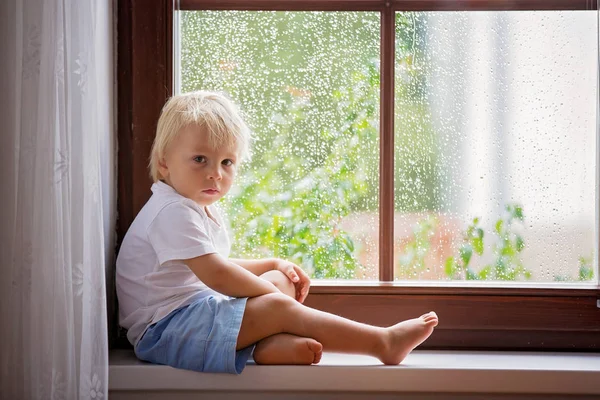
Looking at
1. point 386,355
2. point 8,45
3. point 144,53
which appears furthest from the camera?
point 144,53

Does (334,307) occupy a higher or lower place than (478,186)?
lower

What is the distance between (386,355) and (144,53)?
0.84 metres

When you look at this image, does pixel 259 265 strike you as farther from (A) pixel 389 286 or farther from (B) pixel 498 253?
(B) pixel 498 253

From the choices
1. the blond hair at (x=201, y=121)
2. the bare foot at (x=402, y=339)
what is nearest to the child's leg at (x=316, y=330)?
the bare foot at (x=402, y=339)

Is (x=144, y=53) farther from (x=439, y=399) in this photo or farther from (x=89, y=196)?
(x=439, y=399)

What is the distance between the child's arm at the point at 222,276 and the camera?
1393 mm

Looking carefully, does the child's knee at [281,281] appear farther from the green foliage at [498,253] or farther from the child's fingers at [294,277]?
the green foliage at [498,253]

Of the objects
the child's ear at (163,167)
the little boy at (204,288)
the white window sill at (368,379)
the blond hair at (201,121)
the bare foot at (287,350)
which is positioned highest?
the blond hair at (201,121)

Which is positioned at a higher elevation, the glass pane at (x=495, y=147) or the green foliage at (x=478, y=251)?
the glass pane at (x=495, y=147)

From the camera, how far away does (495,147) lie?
5.49 ft

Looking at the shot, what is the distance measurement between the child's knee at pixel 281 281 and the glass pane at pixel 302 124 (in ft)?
0.51

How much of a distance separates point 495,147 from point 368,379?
0.63 metres

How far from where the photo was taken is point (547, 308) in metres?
1.63

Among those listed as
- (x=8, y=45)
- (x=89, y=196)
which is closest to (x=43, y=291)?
(x=89, y=196)
